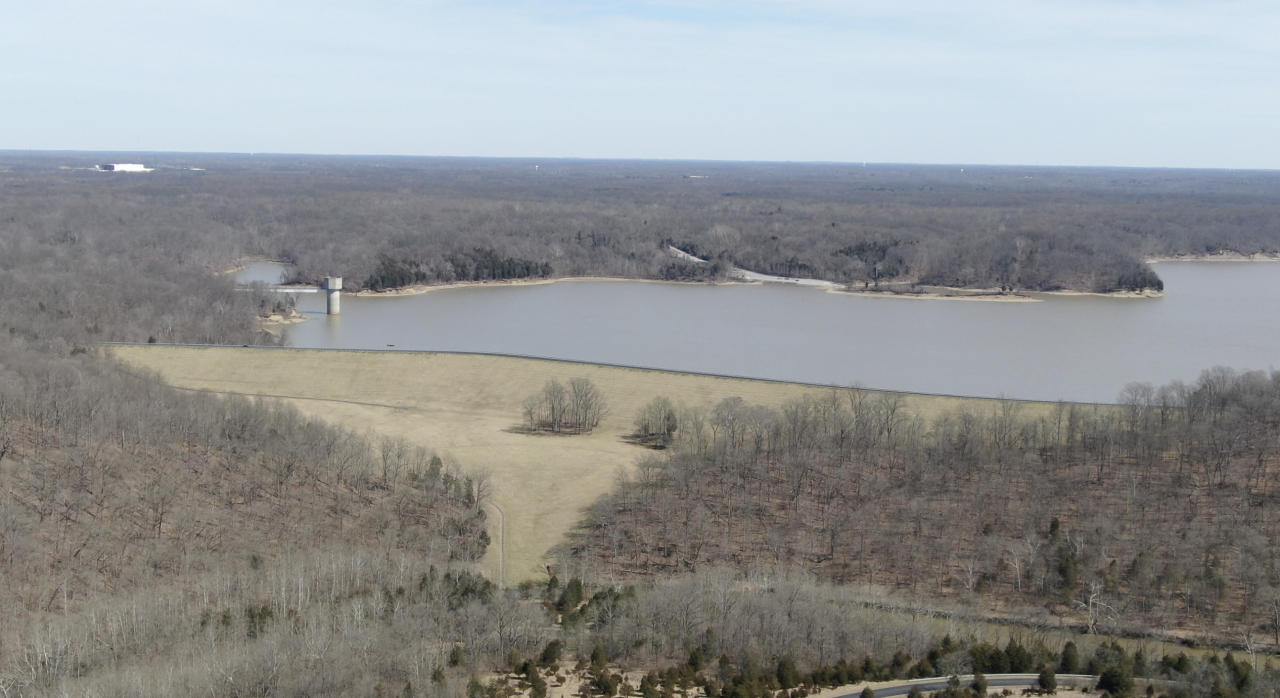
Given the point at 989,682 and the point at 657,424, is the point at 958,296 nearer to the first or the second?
the point at 657,424

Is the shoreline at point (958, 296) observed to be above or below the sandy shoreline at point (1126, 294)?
below

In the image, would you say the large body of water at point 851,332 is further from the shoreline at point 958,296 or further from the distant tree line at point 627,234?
the distant tree line at point 627,234

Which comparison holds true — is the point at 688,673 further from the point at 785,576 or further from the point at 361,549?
the point at 361,549

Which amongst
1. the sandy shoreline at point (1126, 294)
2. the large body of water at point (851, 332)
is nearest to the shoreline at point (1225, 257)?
the large body of water at point (851, 332)

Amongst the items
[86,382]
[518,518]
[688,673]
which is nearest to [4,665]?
[688,673]

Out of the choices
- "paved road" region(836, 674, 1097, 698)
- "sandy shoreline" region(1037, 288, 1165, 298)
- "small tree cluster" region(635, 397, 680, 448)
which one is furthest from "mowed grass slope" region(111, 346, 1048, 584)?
"sandy shoreline" region(1037, 288, 1165, 298)

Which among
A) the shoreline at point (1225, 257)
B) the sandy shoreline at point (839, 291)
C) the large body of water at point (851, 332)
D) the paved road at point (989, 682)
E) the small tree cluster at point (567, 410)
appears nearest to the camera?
the paved road at point (989, 682)

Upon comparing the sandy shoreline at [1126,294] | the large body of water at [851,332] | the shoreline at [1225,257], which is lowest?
the large body of water at [851,332]

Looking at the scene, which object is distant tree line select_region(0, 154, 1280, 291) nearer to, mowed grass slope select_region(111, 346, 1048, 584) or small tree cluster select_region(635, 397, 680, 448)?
mowed grass slope select_region(111, 346, 1048, 584)
